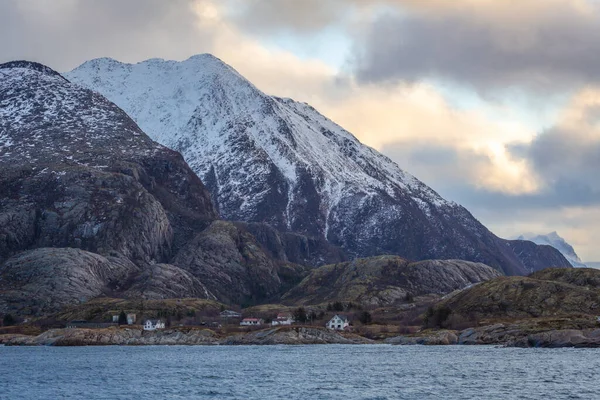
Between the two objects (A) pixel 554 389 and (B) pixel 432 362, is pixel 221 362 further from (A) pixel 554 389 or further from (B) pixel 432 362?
(A) pixel 554 389

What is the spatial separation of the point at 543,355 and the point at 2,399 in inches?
4742

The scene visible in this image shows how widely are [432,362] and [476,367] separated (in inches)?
777

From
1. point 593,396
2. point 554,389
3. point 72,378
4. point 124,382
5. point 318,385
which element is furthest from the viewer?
point 72,378

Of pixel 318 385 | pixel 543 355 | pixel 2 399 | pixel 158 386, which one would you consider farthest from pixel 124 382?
pixel 543 355

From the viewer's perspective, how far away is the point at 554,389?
127750 mm

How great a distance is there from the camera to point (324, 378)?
15162 centimetres

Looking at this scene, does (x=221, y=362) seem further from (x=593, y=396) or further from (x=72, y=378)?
(x=593, y=396)

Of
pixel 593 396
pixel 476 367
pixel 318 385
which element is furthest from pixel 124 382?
pixel 593 396

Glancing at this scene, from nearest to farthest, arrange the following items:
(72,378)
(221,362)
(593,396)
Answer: (593,396) < (72,378) < (221,362)

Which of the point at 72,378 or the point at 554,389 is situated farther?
the point at 72,378

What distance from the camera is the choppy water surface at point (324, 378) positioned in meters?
128

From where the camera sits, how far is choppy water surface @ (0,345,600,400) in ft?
420

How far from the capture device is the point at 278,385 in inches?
5571

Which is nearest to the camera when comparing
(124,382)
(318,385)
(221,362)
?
(318,385)
